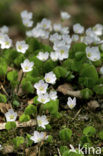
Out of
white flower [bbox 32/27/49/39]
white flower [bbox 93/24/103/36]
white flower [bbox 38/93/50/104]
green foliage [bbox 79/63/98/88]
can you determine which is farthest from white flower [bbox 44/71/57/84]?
white flower [bbox 93/24/103/36]

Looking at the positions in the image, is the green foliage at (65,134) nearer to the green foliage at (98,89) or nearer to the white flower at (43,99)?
the white flower at (43,99)

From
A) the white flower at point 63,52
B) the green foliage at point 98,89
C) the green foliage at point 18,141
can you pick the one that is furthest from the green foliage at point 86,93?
the green foliage at point 18,141

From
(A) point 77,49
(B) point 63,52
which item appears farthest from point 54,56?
(A) point 77,49

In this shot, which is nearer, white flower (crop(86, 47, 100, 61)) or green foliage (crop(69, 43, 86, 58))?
white flower (crop(86, 47, 100, 61))

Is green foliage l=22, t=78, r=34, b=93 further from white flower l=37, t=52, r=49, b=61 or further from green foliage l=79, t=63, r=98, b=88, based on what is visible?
green foliage l=79, t=63, r=98, b=88

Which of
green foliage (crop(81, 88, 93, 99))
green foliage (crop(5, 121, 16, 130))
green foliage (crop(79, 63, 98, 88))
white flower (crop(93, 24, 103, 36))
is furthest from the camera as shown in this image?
white flower (crop(93, 24, 103, 36))

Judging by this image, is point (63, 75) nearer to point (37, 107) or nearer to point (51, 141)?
point (37, 107)
